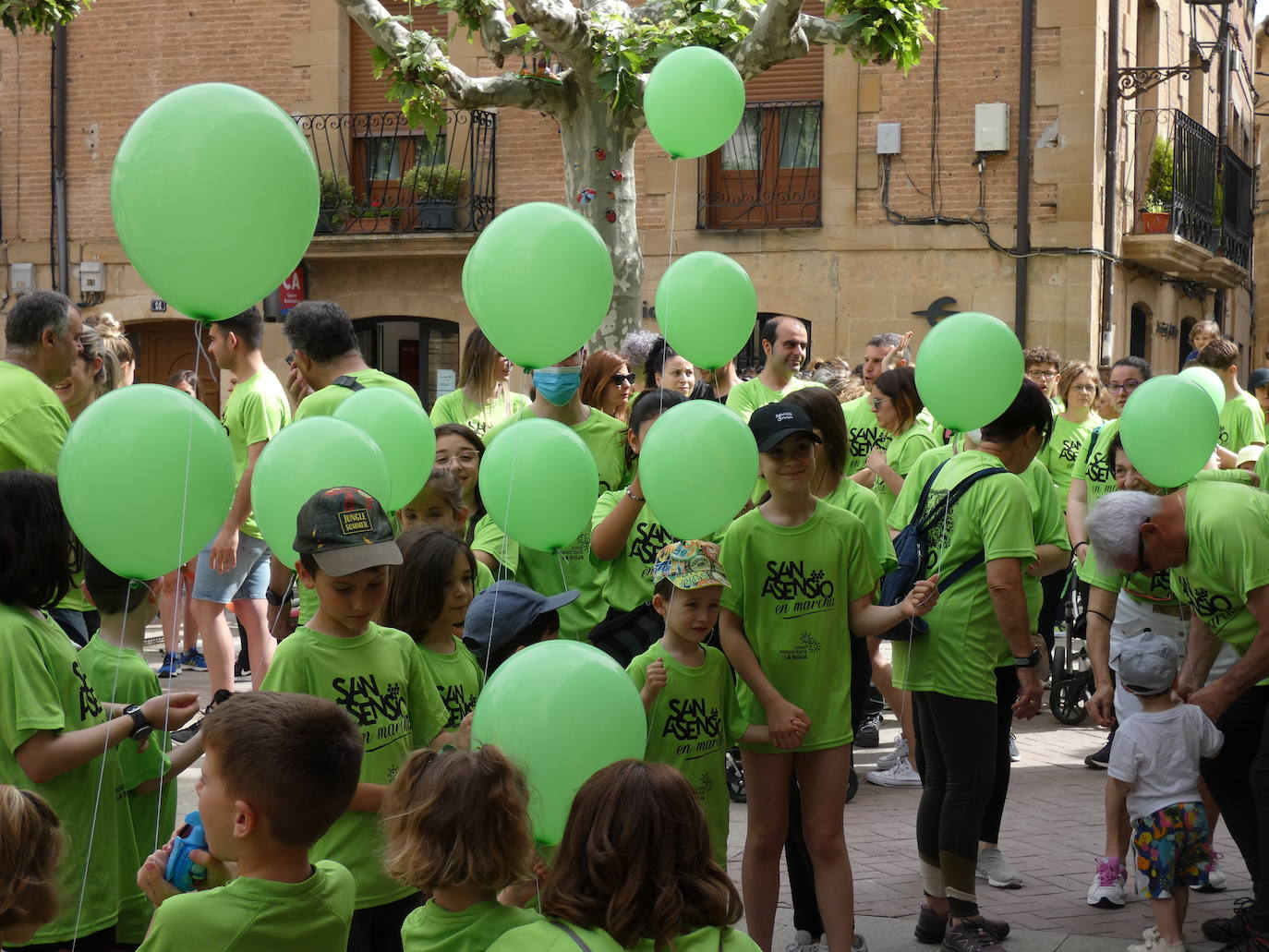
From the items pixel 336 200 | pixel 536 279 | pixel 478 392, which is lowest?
pixel 478 392

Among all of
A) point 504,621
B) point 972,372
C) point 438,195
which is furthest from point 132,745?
point 438,195

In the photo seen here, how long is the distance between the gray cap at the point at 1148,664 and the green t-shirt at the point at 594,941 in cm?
269

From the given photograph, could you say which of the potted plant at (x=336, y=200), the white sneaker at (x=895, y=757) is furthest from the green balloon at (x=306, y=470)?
the potted plant at (x=336, y=200)

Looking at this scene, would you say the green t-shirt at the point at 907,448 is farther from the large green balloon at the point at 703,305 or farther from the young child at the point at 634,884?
the young child at the point at 634,884

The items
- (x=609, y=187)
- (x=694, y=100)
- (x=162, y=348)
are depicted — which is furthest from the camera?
(x=162, y=348)

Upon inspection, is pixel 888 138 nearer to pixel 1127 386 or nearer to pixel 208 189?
pixel 1127 386

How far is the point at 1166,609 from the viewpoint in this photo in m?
5.08

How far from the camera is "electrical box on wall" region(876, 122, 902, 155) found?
14617 mm

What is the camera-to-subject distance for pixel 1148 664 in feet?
15.0

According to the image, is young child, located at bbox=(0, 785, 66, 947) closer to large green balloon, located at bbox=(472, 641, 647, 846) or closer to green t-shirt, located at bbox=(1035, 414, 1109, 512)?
large green balloon, located at bbox=(472, 641, 647, 846)

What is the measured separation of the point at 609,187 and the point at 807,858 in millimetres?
6055

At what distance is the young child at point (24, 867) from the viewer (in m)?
2.32

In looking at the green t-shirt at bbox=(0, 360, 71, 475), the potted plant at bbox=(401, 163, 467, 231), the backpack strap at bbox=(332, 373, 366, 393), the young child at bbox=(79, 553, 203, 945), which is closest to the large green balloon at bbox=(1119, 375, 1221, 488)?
the backpack strap at bbox=(332, 373, 366, 393)

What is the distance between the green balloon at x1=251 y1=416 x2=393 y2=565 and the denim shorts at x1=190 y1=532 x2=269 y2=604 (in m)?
2.89
